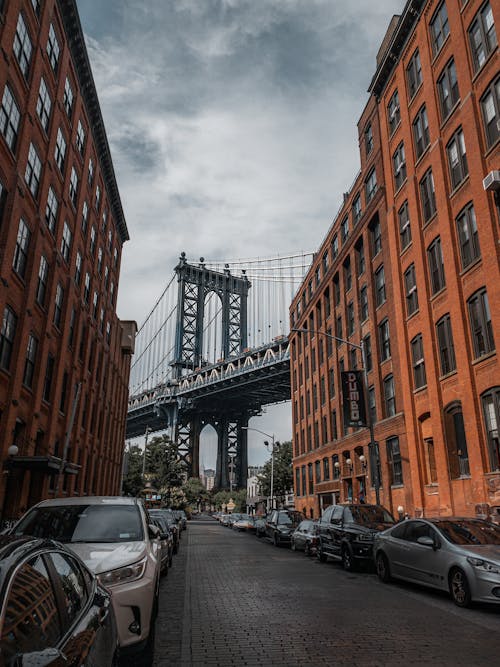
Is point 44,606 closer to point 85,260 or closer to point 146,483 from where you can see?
point 85,260

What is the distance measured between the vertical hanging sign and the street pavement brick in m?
16.8

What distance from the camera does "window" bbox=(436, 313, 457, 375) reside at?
72.8ft

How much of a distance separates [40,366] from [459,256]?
18064 millimetres

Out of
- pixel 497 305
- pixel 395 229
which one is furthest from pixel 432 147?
pixel 497 305

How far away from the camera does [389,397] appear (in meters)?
29.5

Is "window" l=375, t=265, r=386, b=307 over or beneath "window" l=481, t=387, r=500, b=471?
over

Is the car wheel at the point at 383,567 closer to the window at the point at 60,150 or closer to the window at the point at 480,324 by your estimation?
the window at the point at 480,324

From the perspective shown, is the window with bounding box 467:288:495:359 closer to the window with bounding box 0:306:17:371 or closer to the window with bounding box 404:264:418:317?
the window with bounding box 404:264:418:317

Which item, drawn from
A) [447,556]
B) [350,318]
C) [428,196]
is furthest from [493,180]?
[350,318]

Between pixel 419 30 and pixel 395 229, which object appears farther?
pixel 395 229

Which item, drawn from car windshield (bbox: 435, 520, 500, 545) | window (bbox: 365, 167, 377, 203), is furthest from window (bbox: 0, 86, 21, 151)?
window (bbox: 365, 167, 377, 203)

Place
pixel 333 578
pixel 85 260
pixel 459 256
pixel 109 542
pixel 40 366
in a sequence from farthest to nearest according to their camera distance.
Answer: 1. pixel 85 260
2. pixel 40 366
3. pixel 459 256
4. pixel 333 578
5. pixel 109 542

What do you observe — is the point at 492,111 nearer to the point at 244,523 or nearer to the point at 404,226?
the point at 404,226

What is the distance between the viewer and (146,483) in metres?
67.1
